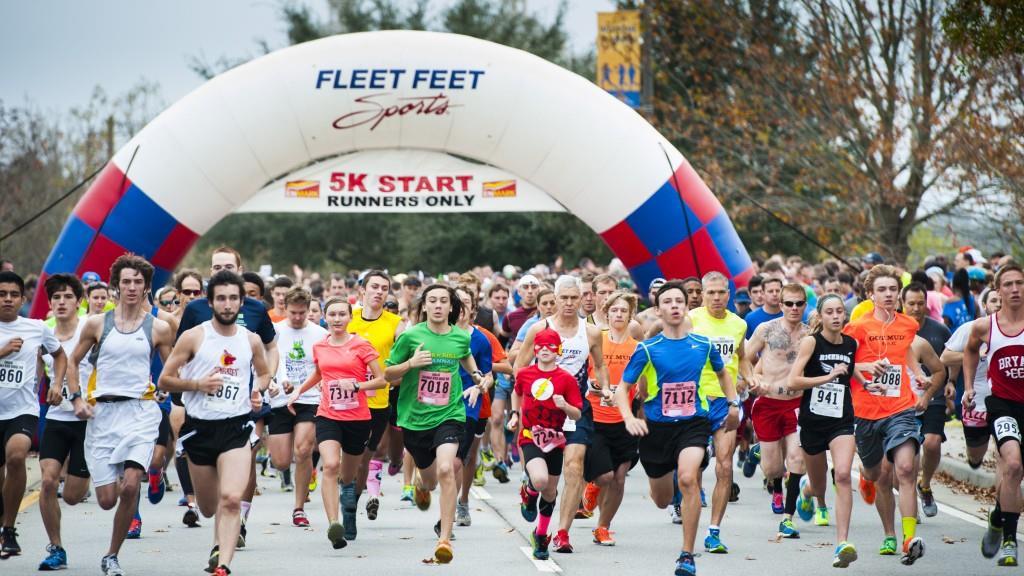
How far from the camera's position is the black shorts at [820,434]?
32.4 feet

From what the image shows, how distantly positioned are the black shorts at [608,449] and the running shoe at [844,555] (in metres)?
1.82

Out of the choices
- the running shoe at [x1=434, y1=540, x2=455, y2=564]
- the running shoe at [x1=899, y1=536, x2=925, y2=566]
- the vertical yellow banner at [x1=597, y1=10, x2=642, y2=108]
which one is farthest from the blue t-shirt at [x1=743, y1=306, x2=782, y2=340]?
the vertical yellow banner at [x1=597, y1=10, x2=642, y2=108]

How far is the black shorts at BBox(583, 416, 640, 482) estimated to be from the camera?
33.9ft

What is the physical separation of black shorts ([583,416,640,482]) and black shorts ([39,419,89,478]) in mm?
3376

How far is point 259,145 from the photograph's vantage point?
16.6 meters

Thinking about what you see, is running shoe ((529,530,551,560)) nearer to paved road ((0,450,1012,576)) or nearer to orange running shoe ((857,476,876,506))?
paved road ((0,450,1012,576))

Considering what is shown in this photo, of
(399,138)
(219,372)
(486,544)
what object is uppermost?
(399,138)

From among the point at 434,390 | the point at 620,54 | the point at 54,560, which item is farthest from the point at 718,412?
the point at 620,54

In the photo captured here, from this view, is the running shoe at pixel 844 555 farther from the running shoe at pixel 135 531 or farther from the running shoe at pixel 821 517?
the running shoe at pixel 135 531

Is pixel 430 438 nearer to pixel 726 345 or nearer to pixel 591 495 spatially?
pixel 591 495

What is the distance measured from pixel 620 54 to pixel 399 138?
9.92 meters

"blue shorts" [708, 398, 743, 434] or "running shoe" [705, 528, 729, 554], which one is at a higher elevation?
"blue shorts" [708, 398, 743, 434]

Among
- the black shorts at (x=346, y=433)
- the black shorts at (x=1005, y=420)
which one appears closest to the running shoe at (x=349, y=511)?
the black shorts at (x=346, y=433)

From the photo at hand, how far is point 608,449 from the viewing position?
34.3ft
